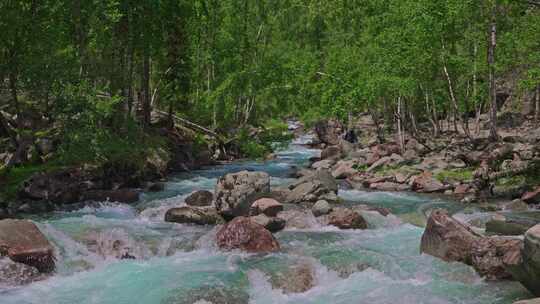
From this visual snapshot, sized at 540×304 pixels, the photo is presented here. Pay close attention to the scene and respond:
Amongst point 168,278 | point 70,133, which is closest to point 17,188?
point 70,133

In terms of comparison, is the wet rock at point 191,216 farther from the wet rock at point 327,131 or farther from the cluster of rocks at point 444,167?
the wet rock at point 327,131

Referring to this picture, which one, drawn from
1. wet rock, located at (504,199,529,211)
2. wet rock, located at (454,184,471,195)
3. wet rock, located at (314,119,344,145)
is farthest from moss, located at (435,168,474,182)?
wet rock, located at (314,119,344,145)

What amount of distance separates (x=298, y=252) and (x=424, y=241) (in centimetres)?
324

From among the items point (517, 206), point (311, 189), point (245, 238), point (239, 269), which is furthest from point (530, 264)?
point (311, 189)

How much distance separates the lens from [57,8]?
21.4 m

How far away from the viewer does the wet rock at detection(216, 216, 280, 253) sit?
14.7 m

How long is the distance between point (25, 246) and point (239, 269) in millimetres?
5061

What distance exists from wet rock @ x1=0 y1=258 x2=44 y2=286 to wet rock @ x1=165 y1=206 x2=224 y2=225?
243 inches

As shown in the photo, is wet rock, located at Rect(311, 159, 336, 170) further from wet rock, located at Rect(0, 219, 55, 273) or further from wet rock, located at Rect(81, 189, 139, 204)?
wet rock, located at Rect(0, 219, 55, 273)

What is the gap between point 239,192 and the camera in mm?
19656

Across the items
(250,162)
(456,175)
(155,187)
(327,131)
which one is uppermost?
(155,187)

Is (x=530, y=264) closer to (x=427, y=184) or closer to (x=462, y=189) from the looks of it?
(x=462, y=189)

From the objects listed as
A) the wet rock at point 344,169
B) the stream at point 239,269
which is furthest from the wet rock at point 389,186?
the stream at point 239,269

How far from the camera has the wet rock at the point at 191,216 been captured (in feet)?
60.6
